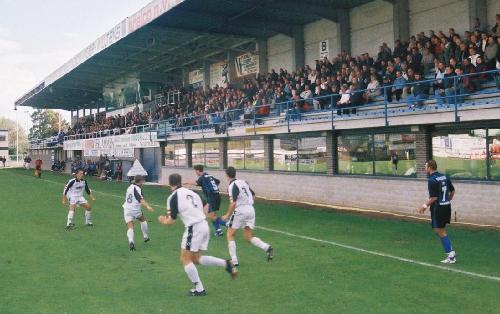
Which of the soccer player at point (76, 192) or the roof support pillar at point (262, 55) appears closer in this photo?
the soccer player at point (76, 192)

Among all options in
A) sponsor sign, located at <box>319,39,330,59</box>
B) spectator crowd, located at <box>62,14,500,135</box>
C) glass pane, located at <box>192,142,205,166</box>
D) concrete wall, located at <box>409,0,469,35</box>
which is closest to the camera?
spectator crowd, located at <box>62,14,500,135</box>

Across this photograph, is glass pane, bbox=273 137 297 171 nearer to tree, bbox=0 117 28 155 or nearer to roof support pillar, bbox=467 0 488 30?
roof support pillar, bbox=467 0 488 30

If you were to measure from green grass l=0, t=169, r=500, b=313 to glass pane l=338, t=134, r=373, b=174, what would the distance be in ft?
15.4

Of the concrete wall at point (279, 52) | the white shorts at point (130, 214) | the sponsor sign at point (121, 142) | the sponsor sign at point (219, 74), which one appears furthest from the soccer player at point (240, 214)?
the sponsor sign at point (219, 74)

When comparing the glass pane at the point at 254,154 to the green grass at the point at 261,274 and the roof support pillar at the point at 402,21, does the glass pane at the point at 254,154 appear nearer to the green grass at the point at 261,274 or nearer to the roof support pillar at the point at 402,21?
the roof support pillar at the point at 402,21

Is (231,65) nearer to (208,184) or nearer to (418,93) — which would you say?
(418,93)

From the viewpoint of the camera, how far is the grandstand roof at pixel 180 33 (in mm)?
26984

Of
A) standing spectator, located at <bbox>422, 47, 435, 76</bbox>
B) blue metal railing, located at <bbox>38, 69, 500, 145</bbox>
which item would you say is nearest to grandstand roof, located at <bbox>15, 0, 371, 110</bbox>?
blue metal railing, located at <bbox>38, 69, 500, 145</bbox>

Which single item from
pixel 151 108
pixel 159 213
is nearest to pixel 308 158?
pixel 159 213

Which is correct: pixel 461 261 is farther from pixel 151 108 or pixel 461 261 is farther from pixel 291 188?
pixel 151 108

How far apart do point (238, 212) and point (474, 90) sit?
9929mm

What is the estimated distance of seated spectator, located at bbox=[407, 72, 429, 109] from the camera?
16797 millimetres

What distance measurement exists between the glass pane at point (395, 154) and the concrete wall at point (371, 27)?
25.1 ft

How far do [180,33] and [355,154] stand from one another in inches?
700
